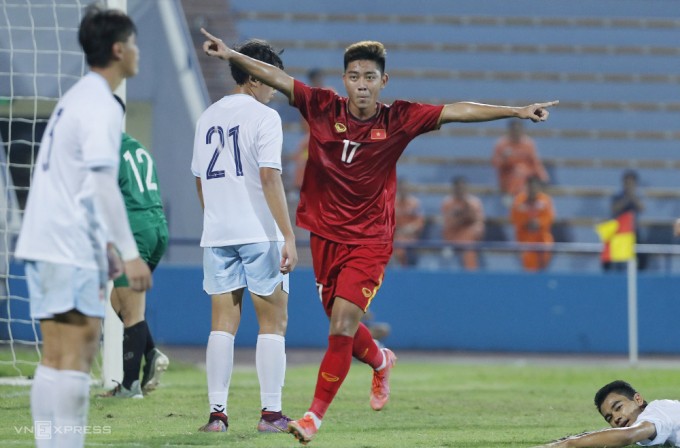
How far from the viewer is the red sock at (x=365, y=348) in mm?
7629

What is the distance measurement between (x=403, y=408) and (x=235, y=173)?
8.31 ft

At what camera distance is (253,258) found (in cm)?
684

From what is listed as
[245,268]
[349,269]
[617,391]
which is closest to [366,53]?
[349,269]

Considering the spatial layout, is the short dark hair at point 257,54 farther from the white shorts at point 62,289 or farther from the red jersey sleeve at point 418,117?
the white shorts at point 62,289

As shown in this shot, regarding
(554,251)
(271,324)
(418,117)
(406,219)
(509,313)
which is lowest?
(509,313)

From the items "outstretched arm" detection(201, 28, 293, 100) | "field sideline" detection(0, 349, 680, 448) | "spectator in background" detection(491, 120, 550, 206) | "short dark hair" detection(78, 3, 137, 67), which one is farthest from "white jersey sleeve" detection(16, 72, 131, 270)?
"spectator in background" detection(491, 120, 550, 206)

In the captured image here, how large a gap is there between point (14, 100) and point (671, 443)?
6.71 meters

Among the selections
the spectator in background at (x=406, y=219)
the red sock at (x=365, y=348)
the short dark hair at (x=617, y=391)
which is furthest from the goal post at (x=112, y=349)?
the spectator in background at (x=406, y=219)

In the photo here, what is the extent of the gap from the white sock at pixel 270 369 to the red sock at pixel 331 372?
0.53m

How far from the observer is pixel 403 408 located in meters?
8.45

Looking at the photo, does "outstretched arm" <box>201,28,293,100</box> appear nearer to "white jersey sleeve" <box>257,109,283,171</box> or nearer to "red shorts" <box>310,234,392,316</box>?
"white jersey sleeve" <box>257,109,283,171</box>

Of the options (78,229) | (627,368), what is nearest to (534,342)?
(627,368)

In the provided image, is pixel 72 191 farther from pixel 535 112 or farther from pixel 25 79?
pixel 25 79

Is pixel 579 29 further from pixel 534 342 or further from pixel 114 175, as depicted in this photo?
pixel 114 175
